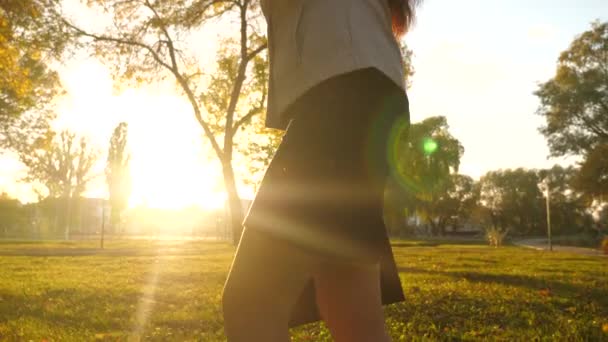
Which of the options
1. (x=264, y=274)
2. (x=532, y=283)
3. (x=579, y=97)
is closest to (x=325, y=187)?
(x=264, y=274)

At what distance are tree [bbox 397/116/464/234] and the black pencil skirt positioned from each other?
4166cm

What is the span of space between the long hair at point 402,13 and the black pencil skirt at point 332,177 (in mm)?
543

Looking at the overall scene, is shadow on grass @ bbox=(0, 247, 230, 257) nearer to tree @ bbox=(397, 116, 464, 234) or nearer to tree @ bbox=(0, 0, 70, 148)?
tree @ bbox=(0, 0, 70, 148)

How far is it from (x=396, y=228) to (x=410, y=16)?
62.6 metres

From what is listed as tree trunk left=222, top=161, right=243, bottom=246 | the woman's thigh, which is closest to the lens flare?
tree trunk left=222, top=161, right=243, bottom=246

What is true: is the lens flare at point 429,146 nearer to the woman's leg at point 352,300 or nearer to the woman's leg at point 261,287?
the woman's leg at point 352,300

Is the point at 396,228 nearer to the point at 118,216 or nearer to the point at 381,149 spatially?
the point at 118,216

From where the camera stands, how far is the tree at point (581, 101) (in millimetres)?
31547

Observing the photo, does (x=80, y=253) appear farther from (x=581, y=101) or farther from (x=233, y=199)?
(x=581, y=101)

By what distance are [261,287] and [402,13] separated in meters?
1.08

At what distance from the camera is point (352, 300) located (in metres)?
1.24

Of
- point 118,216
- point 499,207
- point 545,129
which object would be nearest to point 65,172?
point 118,216

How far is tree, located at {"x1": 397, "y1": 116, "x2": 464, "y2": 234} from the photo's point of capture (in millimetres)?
45750

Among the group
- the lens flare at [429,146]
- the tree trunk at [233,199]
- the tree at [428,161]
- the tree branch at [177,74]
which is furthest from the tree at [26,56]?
the lens flare at [429,146]
